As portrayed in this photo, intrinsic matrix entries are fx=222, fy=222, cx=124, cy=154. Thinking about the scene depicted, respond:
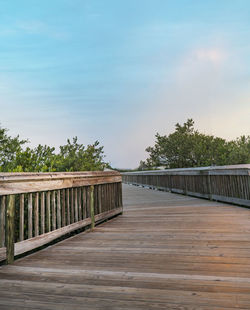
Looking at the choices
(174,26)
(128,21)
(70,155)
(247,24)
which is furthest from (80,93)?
(70,155)

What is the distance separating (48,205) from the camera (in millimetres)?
2729

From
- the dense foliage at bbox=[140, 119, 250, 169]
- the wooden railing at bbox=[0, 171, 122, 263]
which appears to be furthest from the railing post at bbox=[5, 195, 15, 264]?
the dense foliage at bbox=[140, 119, 250, 169]

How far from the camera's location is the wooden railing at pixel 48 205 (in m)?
2.17

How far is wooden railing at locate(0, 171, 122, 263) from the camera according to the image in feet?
7.13

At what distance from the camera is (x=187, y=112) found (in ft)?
99.7

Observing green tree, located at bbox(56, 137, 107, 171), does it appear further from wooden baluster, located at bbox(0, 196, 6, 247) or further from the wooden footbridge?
wooden baluster, located at bbox(0, 196, 6, 247)

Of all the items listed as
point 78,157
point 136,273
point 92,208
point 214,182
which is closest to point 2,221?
point 136,273

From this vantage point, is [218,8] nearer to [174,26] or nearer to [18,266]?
[174,26]

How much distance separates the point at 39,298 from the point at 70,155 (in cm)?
427

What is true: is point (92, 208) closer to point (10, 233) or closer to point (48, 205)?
point (48, 205)

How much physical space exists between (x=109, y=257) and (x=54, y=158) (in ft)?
8.41

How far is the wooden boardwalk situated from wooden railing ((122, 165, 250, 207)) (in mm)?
2477

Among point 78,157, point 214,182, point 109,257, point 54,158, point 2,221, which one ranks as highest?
point 78,157

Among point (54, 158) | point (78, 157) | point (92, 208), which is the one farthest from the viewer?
point (78, 157)
